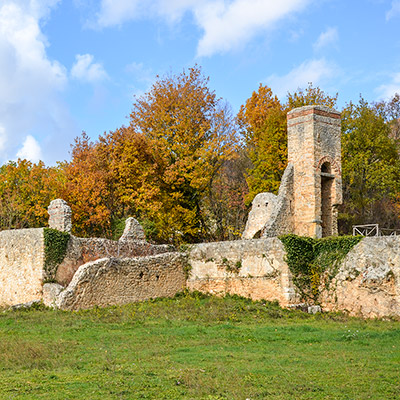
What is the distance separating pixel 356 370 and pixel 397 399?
5.39ft

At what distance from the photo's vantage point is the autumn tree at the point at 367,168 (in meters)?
32.1

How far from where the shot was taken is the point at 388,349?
11.1 meters

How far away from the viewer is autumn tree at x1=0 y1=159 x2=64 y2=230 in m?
29.7

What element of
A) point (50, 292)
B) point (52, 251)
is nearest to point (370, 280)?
point (50, 292)

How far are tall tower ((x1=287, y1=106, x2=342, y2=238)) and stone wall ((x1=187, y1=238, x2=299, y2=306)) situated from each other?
4632mm

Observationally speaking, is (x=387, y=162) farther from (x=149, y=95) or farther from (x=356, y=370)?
(x=356, y=370)

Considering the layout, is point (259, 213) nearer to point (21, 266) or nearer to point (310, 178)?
point (310, 178)

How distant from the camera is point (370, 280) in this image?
1639cm

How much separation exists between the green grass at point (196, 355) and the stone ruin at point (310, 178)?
6.71 m

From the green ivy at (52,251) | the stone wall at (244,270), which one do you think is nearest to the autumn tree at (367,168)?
the stone wall at (244,270)

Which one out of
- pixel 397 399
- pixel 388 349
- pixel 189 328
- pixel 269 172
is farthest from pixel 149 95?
pixel 397 399

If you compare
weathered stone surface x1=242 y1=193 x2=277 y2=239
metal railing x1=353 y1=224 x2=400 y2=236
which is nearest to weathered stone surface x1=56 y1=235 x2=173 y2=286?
weathered stone surface x1=242 y1=193 x2=277 y2=239

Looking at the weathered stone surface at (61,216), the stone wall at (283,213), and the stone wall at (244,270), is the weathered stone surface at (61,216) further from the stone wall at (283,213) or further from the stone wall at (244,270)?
the stone wall at (283,213)

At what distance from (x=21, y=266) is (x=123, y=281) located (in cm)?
363
